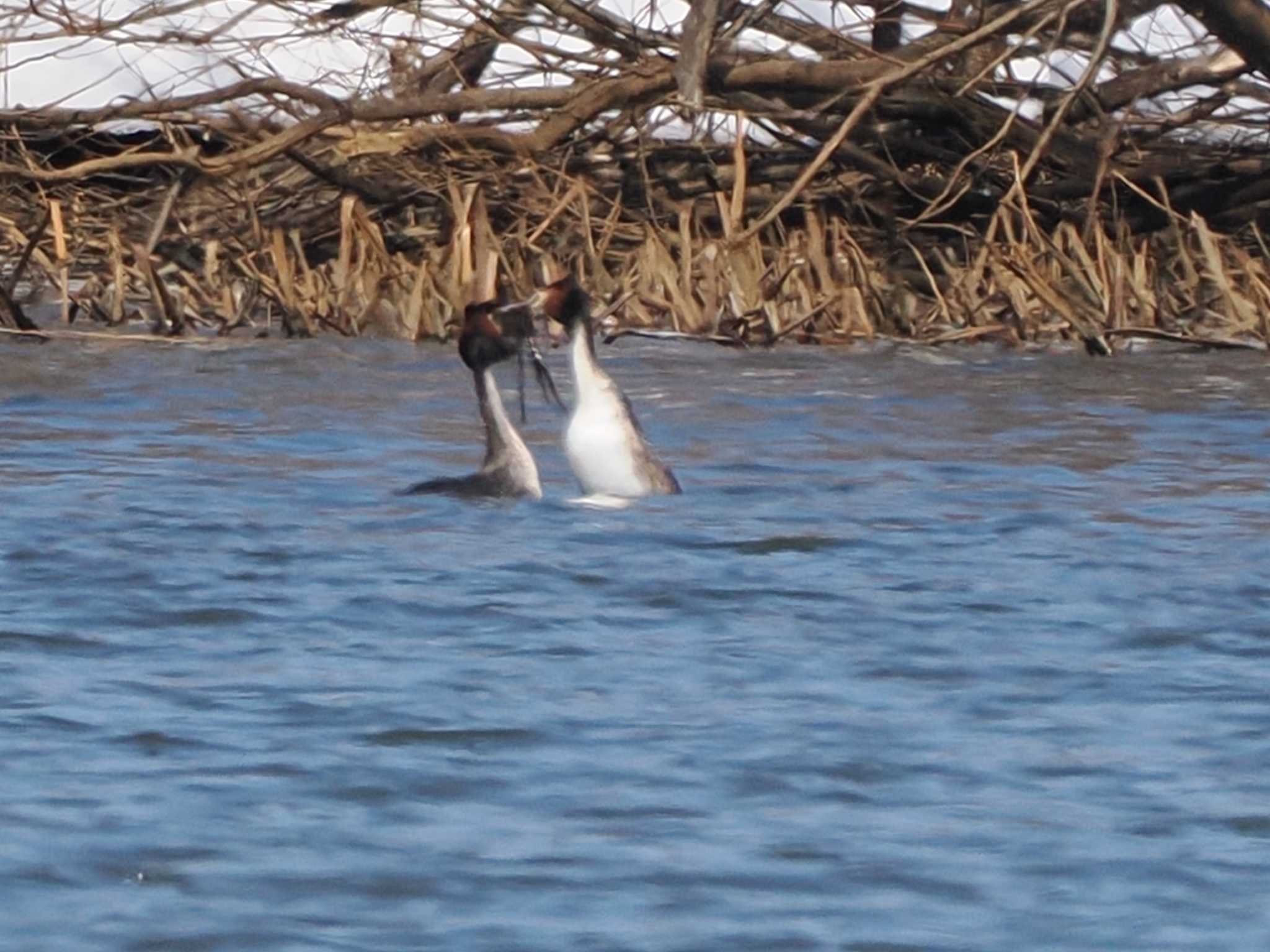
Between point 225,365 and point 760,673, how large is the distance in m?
7.43

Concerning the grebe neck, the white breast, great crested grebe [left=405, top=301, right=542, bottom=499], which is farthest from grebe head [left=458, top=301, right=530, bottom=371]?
the white breast

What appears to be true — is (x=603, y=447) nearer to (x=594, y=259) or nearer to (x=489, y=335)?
(x=489, y=335)

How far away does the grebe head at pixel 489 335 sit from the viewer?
330 inches

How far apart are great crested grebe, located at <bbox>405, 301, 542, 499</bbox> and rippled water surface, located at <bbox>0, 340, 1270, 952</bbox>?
16cm

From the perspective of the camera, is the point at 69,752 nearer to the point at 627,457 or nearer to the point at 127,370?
the point at 627,457

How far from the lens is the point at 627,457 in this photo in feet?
26.2

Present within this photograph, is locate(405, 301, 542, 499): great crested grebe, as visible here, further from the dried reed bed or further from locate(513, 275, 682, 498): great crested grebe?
the dried reed bed

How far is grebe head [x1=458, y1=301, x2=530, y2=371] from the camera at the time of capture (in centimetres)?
838

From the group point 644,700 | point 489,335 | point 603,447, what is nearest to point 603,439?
point 603,447

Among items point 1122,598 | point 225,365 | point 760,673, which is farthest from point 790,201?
point 760,673

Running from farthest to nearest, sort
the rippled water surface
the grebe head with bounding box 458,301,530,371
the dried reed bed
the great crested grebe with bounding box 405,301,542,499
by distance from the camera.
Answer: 1. the dried reed bed
2. the grebe head with bounding box 458,301,530,371
3. the great crested grebe with bounding box 405,301,542,499
4. the rippled water surface

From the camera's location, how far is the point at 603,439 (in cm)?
809

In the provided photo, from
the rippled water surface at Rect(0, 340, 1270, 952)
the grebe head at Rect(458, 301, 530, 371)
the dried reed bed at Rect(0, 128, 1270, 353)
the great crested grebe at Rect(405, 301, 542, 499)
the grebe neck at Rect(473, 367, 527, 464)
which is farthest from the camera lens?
the dried reed bed at Rect(0, 128, 1270, 353)

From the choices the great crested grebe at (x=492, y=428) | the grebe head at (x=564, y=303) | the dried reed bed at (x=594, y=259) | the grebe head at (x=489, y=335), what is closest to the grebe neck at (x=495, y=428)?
the great crested grebe at (x=492, y=428)
